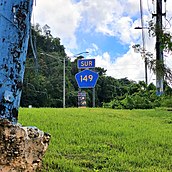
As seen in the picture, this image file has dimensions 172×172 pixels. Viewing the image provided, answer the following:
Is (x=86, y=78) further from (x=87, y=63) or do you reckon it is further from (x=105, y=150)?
(x=105, y=150)

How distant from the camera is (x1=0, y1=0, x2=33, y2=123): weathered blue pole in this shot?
197 cm

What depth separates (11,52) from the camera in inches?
77.8

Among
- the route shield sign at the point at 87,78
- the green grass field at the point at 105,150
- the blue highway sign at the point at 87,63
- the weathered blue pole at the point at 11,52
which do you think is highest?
the blue highway sign at the point at 87,63

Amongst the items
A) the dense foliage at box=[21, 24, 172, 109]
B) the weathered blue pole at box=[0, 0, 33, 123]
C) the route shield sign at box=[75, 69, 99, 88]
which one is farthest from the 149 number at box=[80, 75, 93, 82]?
the weathered blue pole at box=[0, 0, 33, 123]

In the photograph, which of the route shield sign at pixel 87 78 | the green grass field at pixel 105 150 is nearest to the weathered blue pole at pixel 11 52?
the green grass field at pixel 105 150

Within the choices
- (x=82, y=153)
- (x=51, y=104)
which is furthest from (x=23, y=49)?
(x=51, y=104)

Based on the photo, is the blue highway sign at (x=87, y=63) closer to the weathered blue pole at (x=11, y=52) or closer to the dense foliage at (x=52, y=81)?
the dense foliage at (x=52, y=81)

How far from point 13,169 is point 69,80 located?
2780cm

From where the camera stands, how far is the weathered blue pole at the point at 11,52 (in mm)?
1967

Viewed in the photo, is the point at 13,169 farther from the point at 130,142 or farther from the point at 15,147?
the point at 130,142

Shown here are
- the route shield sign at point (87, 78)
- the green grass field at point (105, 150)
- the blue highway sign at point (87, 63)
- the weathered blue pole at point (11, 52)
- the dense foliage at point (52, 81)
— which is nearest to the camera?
the weathered blue pole at point (11, 52)

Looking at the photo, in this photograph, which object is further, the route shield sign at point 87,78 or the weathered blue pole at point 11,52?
the route shield sign at point 87,78

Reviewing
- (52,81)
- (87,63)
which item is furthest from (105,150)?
(52,81)

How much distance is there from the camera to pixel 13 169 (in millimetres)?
1908
